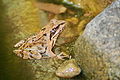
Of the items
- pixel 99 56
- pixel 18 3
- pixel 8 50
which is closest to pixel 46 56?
pixel 8 50

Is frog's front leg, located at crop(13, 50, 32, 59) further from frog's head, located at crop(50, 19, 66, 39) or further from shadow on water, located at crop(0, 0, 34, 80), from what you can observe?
frog's head, located at crop(50, 19, 66, 39)

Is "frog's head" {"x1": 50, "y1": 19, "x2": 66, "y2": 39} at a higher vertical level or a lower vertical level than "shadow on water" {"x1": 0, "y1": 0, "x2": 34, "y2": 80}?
higher

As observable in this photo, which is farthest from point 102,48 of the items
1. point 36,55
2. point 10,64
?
point 10,64

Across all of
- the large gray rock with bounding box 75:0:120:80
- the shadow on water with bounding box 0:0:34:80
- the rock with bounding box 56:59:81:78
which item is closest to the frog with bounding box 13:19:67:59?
the shadow on water with bounding box 0:0:34:80

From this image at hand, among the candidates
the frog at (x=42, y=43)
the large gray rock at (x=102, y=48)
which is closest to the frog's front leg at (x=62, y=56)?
the frog at (x=42, y=43)

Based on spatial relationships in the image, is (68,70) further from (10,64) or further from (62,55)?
(10,64)

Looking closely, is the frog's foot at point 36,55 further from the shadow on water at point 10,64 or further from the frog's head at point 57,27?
the frog's head at point 57,27
